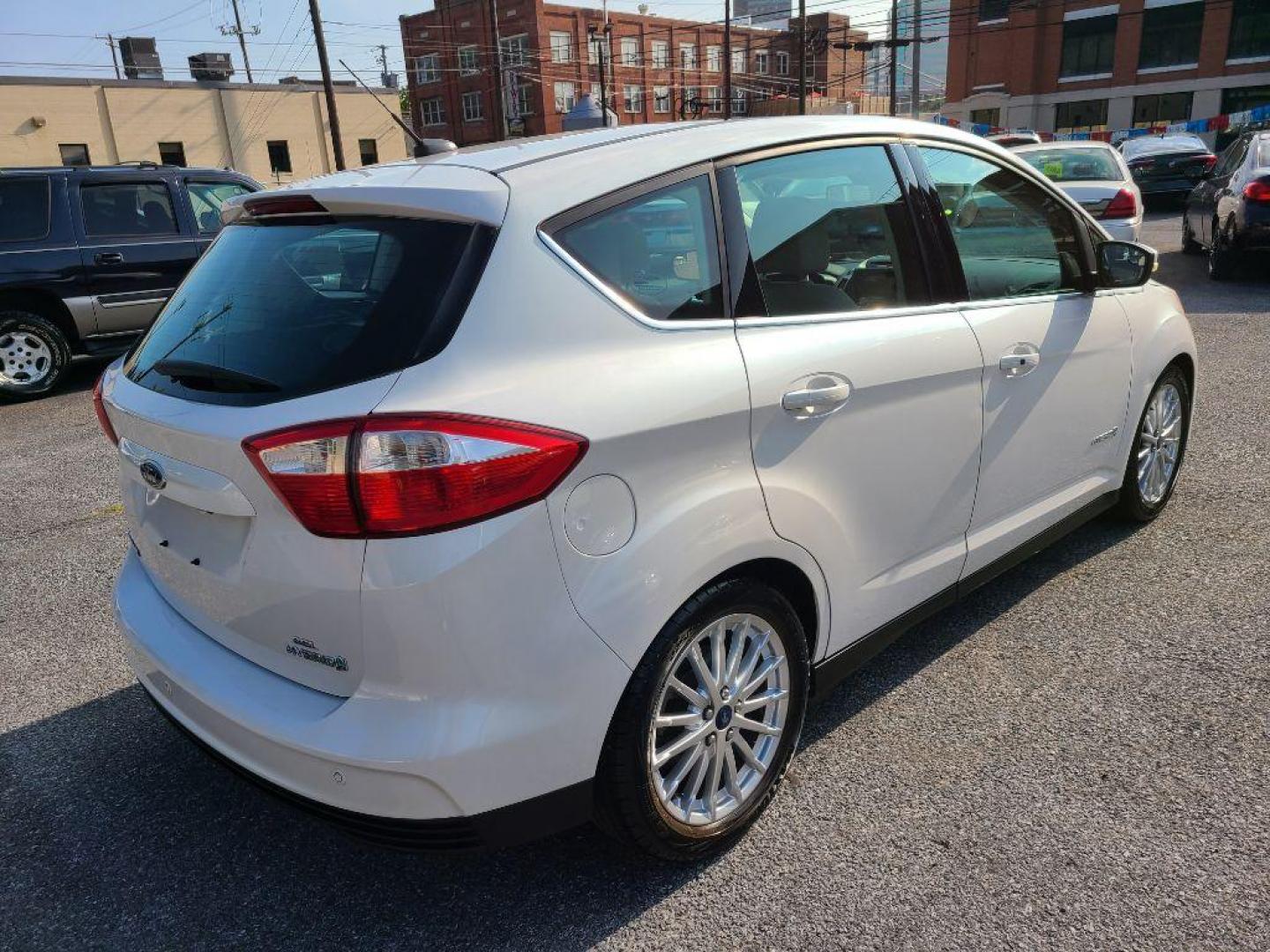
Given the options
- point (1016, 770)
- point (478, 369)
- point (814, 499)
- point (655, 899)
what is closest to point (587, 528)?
point (478, 369)

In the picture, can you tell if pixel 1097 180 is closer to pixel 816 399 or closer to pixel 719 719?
pixel 816 399

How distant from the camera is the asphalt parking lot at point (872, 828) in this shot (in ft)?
7.39

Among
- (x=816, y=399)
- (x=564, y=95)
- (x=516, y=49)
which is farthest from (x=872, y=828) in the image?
(x=516, y=49)

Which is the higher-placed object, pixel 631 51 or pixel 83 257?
pixel 631 51

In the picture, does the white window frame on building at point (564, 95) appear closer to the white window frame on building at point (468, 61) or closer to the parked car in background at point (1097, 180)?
the white window frame on building at point (468, 61)

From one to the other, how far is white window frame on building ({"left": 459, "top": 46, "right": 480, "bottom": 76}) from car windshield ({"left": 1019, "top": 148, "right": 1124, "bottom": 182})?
6323cm

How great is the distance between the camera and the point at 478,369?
1920 millimetres

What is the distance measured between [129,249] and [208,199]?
1.09 meters

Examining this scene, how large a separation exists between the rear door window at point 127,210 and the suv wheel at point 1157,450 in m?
8.82

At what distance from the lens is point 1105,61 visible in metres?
49.8

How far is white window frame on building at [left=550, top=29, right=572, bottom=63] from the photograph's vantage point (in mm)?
64562

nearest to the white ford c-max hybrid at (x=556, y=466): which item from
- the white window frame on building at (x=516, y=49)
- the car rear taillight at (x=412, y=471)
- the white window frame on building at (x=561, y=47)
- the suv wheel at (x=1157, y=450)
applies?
the car rear taillight at (x=412, y=471)

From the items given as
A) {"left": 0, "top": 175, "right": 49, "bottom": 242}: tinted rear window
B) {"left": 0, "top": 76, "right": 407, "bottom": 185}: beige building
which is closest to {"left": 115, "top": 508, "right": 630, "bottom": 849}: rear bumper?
{"left": 0, "top": 175, "right": 49, "bottom": 242}: tinted rear window

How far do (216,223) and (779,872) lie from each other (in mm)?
9476
